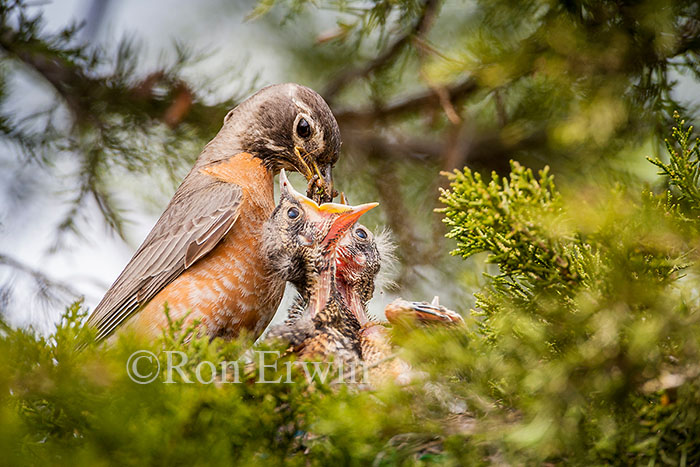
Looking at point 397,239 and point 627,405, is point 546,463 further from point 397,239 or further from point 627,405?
point 397,239

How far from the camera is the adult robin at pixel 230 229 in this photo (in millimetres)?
1758

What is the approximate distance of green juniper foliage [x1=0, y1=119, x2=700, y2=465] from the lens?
946mm

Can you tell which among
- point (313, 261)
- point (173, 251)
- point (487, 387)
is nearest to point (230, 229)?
point (173, 251)

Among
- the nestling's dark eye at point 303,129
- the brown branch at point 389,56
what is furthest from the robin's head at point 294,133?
the brown branch at point 389,56

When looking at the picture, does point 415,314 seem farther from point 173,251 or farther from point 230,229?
point 173,251

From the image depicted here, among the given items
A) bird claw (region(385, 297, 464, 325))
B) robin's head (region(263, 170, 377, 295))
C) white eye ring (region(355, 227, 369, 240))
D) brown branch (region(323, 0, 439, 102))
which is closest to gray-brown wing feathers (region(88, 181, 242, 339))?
robin's head (region(263, 170, 377, 295))

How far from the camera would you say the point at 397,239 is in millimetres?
3229

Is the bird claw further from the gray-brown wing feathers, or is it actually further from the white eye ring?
the gray-brown wing feathers

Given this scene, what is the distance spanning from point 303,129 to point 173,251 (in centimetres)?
55

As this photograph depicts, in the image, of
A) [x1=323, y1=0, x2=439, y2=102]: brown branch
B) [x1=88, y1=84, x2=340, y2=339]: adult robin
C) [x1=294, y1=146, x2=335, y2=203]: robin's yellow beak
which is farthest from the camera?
[x1=323, y1=0, x2=439, y2=102]: brown branch

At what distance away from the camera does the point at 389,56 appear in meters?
2.98

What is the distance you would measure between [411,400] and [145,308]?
3.49ft

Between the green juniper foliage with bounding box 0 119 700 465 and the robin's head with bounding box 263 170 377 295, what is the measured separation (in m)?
0.40

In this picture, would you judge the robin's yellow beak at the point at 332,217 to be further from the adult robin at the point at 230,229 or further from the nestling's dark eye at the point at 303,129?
the nestling's dark eye at the point at 303,129
